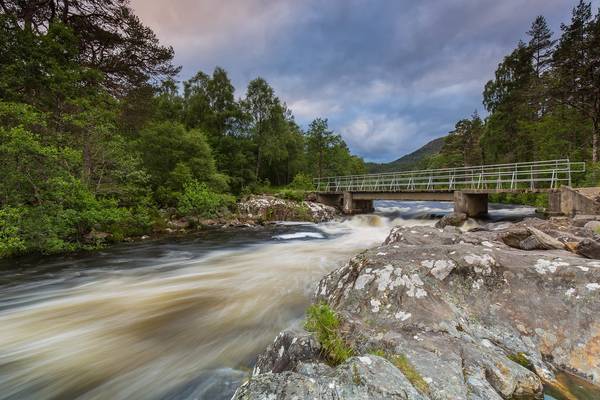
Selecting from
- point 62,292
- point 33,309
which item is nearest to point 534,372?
point 33,309

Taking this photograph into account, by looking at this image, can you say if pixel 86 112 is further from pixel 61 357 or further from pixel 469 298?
pixel 469 298

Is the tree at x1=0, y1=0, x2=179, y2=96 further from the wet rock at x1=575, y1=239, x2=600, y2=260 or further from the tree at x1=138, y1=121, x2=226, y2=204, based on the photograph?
the wet rock at x1=575, y1=239, x2=600, y2=260

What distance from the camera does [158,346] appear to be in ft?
12.8

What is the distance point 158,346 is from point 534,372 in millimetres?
4355

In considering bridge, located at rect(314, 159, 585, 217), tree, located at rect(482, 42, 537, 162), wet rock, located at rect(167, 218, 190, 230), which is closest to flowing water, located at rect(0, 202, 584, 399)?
wet rock, located at rect(167, 218, 190, 230)

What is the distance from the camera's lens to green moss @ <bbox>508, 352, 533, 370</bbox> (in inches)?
101

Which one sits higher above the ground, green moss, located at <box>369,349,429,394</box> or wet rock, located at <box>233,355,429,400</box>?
wet rock, located at <box>233,355,429,400</box>

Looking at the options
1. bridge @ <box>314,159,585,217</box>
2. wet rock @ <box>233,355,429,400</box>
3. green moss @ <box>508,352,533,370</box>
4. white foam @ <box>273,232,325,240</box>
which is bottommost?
white foam @ <box>273,232,325,240</box>

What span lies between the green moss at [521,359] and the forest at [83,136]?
34.2 feet

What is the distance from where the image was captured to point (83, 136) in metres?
12.0

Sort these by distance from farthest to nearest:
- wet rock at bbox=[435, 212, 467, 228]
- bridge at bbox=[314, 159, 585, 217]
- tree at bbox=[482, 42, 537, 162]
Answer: tree at bbox=[482, 42, 537, 162] → wet rock at bbox=[435, 212, 467, 228] → bridge at bbox=[314, 159, 585, 217]

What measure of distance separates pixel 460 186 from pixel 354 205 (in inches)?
344

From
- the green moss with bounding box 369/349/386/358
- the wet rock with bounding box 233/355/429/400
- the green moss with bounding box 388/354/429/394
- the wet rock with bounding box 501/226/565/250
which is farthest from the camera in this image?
the wet rock with bounding box 501/226/565/250

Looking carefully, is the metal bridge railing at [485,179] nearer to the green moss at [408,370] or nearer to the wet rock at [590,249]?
the wet rock at [590,249]
